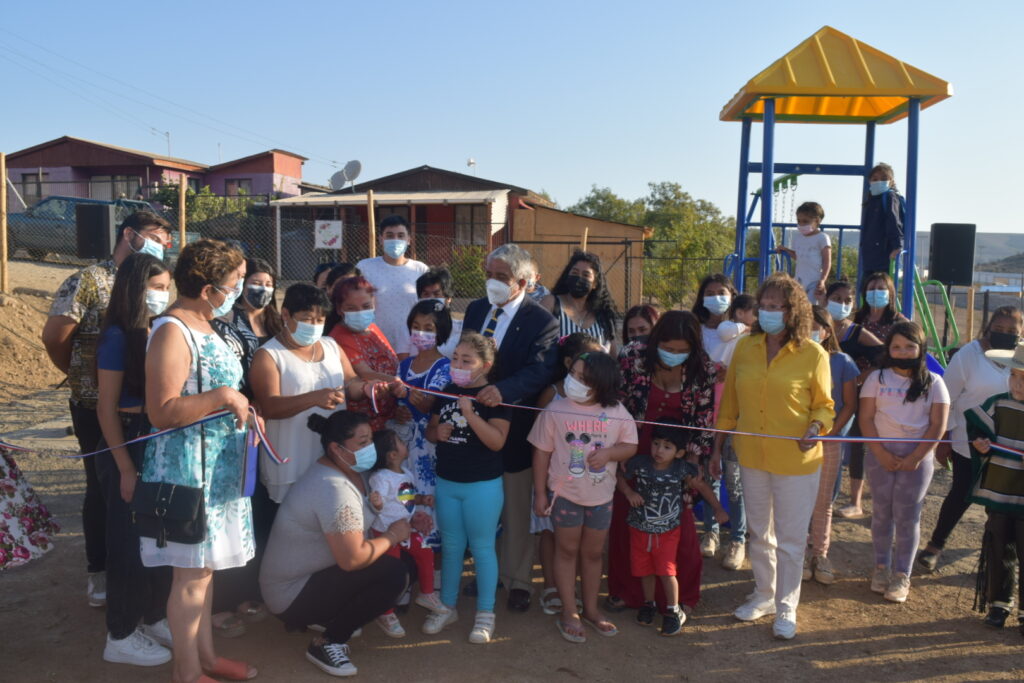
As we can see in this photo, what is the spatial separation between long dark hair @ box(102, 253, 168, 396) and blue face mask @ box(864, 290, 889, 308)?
4877 mm

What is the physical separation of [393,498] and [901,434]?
305cm

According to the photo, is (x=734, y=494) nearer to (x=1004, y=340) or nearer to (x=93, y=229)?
(x=1004, y=340)

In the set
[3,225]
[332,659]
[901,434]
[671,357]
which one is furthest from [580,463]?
[3,225]

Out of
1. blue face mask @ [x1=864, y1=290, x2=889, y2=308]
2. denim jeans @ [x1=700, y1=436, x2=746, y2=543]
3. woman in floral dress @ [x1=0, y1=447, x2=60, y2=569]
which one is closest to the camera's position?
woman in floral dress @ [x1=0, y1=447, x2=60, y2=569]

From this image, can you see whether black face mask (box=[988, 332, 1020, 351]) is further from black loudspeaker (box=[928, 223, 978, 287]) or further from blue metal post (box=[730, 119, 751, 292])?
black loudspeaker (box=[928, 223, 978, 287])

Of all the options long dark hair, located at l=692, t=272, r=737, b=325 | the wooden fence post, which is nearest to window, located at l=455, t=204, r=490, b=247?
the wooden fence post

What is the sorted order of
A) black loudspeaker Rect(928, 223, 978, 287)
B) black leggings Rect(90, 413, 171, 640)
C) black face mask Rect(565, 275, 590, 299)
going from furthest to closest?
black loudspeaker Rect(928, 223, 978, 287) → black face mask Rect(565, 275, 590, 299) → black leggings Rect(90, 413, 171, 640)

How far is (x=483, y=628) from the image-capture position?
3912mm

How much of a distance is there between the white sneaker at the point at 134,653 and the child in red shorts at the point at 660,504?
247 centimetres

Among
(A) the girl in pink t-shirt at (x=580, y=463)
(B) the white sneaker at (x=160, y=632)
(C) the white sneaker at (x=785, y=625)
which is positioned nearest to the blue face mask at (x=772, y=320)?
(A) the girl in pink t-shirt at (x=580, y=463)

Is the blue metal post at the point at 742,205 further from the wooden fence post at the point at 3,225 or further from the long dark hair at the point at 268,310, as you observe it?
the wooden fence post at the point at 3,225

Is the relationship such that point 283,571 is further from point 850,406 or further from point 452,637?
point 850,406

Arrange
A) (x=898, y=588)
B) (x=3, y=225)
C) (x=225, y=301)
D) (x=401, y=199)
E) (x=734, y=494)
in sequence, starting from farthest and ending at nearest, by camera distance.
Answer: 1. (x=401, y=199)
2. (x=3, y=225)
3. (x=734, y=494)
4. (x=898, y=588)
5. (x=225, y=301)

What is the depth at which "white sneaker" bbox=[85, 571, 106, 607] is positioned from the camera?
421 centimetres
